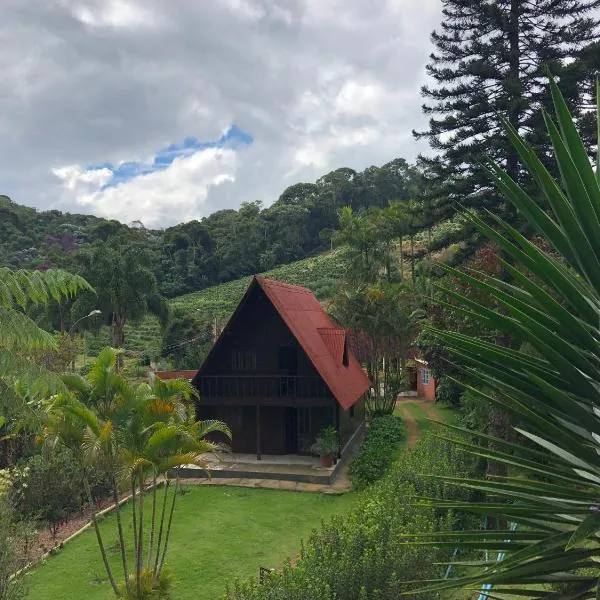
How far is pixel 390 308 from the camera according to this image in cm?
2572

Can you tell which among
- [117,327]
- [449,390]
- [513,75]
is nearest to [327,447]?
[449,390]

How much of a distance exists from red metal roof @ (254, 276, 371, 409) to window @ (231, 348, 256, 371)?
225 centimetres

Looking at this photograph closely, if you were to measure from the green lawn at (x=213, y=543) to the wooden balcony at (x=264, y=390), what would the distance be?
3.05 m

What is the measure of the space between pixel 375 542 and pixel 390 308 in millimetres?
18425

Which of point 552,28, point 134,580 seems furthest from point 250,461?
point 552,28

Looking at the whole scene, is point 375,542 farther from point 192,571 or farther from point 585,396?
point 585,396

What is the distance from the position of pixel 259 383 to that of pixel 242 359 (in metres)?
1.40

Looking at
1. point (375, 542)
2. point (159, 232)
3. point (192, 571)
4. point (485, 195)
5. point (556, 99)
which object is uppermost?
point (159, 232)

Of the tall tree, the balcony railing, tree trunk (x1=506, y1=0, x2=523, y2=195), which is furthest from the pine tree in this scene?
the tall tree

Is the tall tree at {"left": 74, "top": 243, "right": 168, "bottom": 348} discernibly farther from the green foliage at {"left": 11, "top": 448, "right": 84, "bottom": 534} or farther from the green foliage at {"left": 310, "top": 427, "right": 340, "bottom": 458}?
the green foliage at {"left": 310, "top": 427, "right": 340, "bottom": 458}

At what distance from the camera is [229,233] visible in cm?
8881

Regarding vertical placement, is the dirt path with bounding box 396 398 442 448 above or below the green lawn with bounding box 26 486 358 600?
above

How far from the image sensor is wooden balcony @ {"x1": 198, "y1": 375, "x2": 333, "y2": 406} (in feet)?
57.1

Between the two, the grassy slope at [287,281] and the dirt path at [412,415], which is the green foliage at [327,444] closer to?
the dirt path at [412,415]
